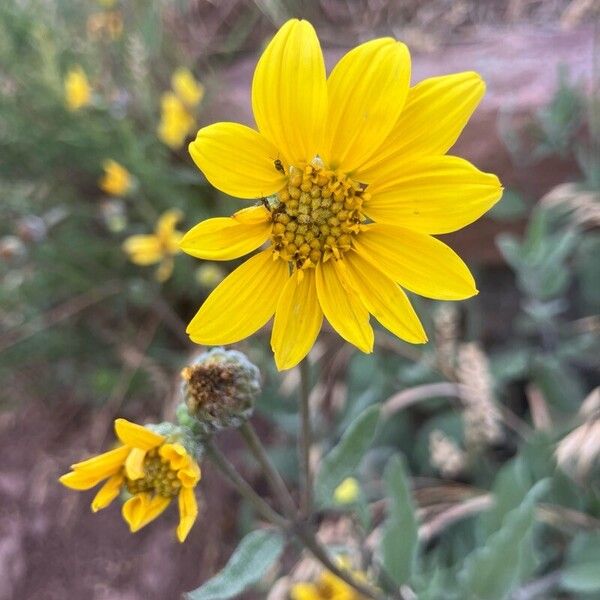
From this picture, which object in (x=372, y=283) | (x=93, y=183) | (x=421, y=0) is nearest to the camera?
(x=372, y=283)

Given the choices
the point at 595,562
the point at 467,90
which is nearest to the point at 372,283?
the point at 467,90

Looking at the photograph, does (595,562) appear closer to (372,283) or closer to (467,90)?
(372,283)

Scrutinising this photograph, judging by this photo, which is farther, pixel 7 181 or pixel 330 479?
pixel 7 181

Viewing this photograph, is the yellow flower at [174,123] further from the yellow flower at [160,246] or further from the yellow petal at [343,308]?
the yellow petal at [343,308]

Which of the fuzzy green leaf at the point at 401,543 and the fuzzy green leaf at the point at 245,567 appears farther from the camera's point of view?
the fuzzy green leaf at the point at 401,543

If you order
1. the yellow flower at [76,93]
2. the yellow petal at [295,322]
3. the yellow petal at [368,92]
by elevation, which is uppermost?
the yellow flower at [76,93]

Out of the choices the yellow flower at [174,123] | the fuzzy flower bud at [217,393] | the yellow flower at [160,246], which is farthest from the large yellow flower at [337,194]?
the yellow flower at [174,123]

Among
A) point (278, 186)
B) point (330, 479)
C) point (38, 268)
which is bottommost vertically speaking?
point (330, 479)

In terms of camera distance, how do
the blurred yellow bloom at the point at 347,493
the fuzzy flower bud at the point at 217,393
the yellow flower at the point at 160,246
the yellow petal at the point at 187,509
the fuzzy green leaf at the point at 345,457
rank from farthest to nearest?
the yellow flower at the point at 160,246
the blurred yellow bloom at the point at 347,493
the fuzzy green leaf at the point at 345,457
the fuzzy flower bud at the point at 217,393
the yellow petal at the point at 187,509
